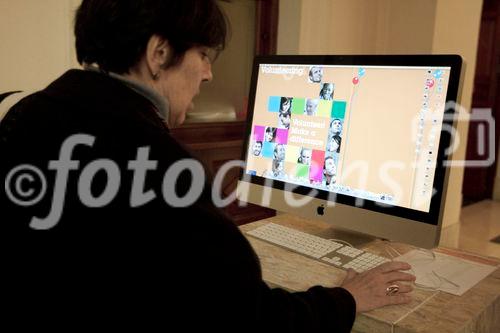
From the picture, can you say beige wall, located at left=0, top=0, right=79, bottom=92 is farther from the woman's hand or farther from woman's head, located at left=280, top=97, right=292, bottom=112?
the woman's hand

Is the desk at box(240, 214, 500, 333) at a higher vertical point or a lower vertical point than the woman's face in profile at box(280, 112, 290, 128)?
lower

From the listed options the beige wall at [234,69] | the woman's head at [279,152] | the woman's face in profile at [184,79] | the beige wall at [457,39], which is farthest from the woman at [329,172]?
the beige wall at [457,39]

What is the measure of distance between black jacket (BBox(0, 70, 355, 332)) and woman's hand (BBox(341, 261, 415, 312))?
297mm

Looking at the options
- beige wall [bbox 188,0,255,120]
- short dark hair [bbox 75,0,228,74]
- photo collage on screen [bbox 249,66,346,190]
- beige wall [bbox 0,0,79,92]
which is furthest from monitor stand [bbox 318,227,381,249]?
beige wall [bbox 188,0,255,120]

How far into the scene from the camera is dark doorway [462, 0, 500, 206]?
16.5 feet

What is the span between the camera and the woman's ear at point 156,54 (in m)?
0.83

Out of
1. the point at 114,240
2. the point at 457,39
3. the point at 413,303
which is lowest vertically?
the point at 413,303

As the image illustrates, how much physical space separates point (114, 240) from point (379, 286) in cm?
55

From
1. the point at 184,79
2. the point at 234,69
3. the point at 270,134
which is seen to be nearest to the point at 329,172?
the point at 270,134

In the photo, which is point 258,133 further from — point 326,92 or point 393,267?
point 393,267

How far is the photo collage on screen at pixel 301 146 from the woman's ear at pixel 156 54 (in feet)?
1.92

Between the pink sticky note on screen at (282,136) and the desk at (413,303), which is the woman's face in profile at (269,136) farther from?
the desk at (413,303)

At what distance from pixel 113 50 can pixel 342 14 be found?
8.98ft

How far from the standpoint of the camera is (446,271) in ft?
3.94
